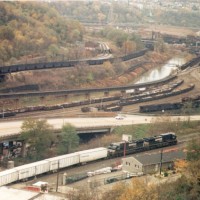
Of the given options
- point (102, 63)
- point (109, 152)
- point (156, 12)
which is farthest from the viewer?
point (156, 12)

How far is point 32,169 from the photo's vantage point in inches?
559

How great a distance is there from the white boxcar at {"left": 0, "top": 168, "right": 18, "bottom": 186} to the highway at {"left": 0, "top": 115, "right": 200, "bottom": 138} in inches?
115

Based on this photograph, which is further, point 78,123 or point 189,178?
point 78,123

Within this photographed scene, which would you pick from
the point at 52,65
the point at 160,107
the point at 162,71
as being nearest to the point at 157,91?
the point at 160,107

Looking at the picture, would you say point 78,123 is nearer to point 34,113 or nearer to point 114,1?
point 34,113

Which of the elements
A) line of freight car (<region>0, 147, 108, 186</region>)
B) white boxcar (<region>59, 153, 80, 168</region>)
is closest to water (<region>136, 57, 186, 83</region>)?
line of freight car (<region>0, 147, 108, 186</region>)

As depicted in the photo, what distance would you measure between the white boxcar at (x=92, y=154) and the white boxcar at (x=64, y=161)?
18 centimetres

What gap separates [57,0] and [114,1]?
8437mm

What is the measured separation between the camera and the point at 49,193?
12414mm

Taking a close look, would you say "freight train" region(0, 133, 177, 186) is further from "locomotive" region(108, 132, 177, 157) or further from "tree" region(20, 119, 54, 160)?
"tree" region(20, 119, 54, 160)

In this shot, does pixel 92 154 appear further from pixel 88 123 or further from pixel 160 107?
pixel 160 107

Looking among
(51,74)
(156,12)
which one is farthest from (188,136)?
(156,12)

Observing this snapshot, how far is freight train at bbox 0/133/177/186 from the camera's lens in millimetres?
13828

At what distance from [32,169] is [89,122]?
4978mm
